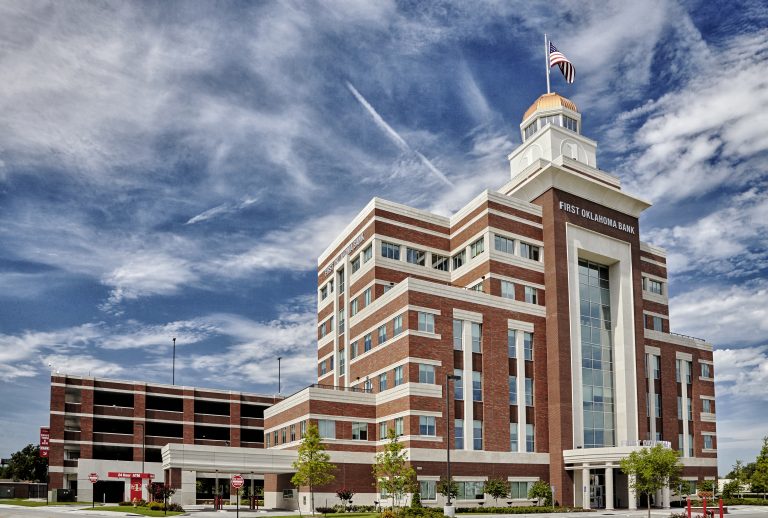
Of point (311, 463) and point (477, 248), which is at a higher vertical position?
point (477, 248)

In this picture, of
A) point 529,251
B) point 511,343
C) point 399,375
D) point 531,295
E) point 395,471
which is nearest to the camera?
point 395,471

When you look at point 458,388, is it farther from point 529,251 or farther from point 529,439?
point 529,251

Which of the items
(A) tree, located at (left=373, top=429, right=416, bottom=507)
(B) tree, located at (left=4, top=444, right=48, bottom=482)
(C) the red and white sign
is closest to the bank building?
(A) tree, located at (left=373, top=429, right=416, bottom=507)

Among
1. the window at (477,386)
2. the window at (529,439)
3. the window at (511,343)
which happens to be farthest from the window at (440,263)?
the window at (529,439)

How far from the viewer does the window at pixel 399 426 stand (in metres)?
65.2

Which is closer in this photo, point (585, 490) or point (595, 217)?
point (585, 490)

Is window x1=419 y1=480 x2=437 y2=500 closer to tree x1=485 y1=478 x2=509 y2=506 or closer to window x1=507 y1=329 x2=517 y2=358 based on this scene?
tree x1=485 y1=478 x2=509 y2=506

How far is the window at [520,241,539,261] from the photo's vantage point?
2946 inches

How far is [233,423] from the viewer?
117 metres

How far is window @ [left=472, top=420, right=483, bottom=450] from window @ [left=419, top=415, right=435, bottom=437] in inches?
173

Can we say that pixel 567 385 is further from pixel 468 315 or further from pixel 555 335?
pixel 468 315

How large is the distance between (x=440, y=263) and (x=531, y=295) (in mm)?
10835

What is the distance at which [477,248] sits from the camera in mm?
75062

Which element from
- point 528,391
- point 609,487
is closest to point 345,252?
point 528,391
